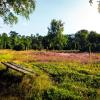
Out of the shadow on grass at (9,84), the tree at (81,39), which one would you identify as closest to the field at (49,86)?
the shadow on grass at (9,84)

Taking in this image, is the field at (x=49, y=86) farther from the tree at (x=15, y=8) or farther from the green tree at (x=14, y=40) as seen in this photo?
the green tree at (x=14, y=40)

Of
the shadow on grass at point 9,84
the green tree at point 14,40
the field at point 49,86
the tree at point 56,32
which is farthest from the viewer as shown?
the green tree at point 14,40

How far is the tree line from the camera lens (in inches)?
3829

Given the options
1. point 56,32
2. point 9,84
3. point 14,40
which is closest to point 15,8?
point 9,84

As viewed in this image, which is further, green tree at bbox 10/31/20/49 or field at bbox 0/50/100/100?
green tree at bbox 10/31/20/49

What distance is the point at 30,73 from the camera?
624 inches

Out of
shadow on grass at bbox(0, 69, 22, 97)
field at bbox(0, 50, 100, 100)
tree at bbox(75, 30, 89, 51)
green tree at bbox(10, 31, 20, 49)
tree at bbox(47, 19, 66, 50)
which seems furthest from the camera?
tree at bbox(75, 30, 89, 51)

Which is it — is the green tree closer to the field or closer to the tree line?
the tree line

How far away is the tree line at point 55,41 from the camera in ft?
319

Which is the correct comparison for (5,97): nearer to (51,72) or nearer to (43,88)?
(43,88)

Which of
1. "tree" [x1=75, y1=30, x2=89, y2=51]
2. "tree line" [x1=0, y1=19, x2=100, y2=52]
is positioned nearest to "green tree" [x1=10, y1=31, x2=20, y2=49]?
"tree line" [x1=0, y1=19, x2=100, y2=52]

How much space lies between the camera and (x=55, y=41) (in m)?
97.8

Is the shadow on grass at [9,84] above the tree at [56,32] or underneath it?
underneath

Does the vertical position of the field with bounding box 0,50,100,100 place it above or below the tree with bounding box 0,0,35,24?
below
